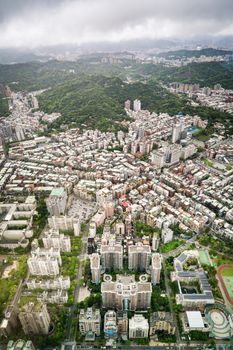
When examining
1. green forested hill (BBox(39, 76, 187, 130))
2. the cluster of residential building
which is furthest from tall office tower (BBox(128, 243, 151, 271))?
the cluster of residential building

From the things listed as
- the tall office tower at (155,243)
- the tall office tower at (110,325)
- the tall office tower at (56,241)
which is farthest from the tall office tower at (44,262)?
the tall office tower at (155,243)

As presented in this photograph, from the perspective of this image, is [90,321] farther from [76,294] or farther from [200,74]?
[200,74]

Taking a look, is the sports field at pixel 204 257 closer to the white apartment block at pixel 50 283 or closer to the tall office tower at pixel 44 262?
the white apartment block at pixel 50 283

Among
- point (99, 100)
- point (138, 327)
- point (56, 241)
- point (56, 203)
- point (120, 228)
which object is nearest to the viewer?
point (138, 327)

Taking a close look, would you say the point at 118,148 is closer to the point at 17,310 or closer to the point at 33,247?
the point at 33,247

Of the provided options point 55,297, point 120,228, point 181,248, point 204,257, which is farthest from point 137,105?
point 55,297
